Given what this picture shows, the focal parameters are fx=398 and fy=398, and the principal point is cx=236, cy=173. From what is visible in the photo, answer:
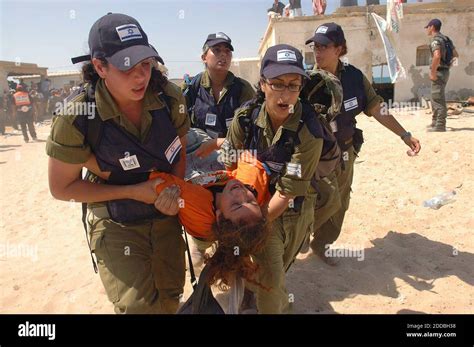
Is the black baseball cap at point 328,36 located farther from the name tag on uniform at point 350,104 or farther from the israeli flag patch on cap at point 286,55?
the israeli flag patch on cap at point 286,55

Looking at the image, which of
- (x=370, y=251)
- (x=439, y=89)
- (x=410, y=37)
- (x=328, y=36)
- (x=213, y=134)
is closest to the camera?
(x=328, y=36)

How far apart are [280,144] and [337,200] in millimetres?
1242

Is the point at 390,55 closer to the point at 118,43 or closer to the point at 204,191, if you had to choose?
the point at 204,191

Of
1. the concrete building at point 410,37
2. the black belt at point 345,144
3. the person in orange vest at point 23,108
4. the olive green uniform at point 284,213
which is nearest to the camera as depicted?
the olive green uniform at point 284,213

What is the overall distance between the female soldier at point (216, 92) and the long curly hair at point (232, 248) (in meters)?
1.79

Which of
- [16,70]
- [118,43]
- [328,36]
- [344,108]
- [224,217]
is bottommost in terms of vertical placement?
[224,217]

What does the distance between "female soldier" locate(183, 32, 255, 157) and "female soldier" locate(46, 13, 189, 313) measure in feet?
4.31

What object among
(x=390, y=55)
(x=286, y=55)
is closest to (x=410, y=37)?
(x=390, y=55)

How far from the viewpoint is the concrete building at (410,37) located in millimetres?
14930

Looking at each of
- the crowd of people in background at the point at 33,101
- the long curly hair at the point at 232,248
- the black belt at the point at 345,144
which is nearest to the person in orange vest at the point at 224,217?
the long curly hair at the point at 232,248

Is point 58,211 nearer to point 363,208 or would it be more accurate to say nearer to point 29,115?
point 363,208

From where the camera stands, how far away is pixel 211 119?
163 inches

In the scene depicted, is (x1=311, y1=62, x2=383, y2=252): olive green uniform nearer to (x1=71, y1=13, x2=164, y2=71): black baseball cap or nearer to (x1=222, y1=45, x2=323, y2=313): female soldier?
(x1=222, y1=45, x2=323, y2=313): female soldier

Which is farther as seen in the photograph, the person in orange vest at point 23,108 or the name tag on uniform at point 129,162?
the person in orange vest at point 23,108
